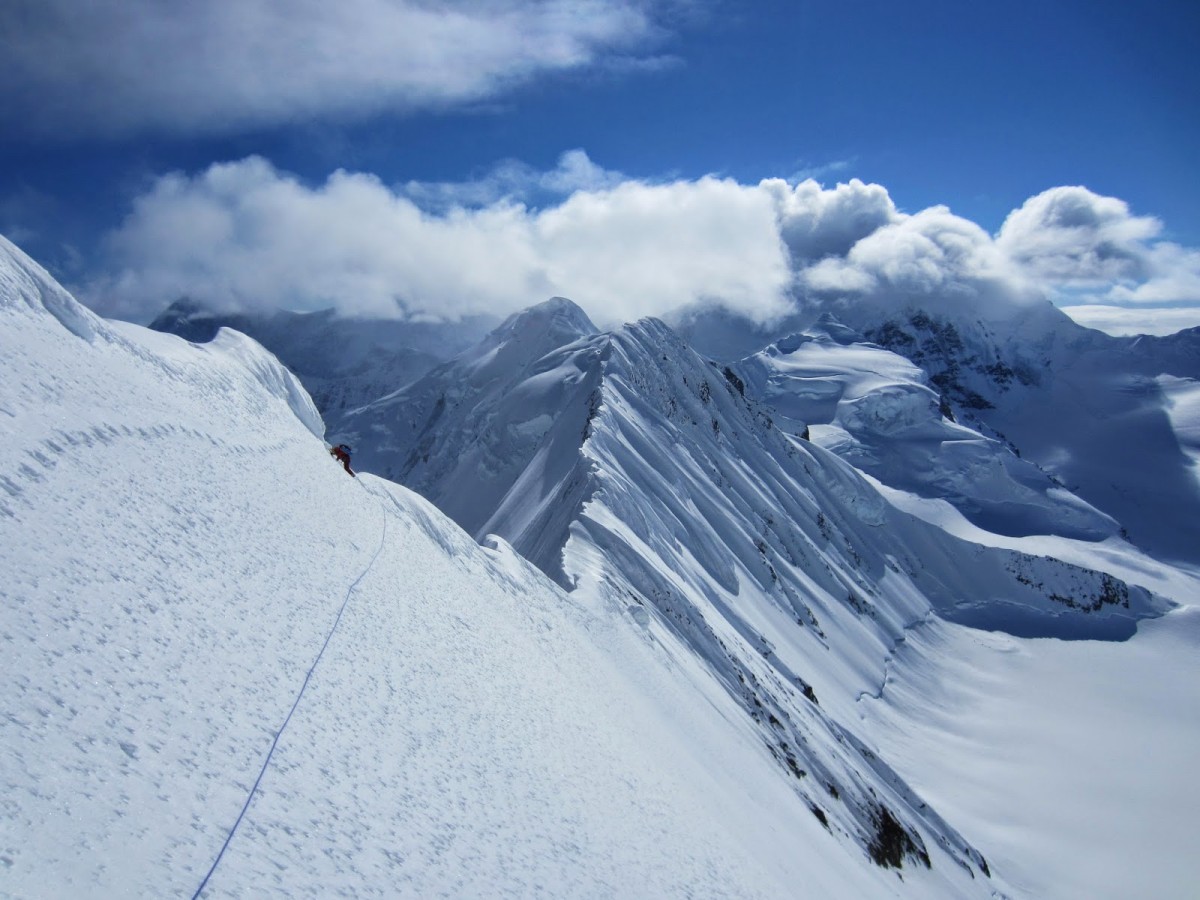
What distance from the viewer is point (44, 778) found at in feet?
25.1

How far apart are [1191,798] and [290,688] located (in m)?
97.9

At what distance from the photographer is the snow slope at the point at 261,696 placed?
329 inches

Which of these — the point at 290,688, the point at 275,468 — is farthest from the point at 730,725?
the point at 290,688

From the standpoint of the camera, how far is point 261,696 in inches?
442

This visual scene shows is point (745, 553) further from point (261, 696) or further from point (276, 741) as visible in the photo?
point (276, 741)

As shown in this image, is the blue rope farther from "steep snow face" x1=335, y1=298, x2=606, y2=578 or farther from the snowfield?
"steep snow face" x1=335, y1=298, x2=606, y2=578

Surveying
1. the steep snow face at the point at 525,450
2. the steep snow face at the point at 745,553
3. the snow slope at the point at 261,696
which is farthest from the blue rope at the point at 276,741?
the steep snow face at the point at 525,450

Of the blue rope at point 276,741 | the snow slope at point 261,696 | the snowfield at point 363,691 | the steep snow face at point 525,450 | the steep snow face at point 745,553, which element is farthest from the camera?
the steep snow face at point 525,450

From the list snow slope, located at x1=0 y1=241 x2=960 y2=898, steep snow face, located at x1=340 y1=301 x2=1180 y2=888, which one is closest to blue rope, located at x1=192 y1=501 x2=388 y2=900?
snow slope, located at x1=0 y1=241 x2=960 y2=898

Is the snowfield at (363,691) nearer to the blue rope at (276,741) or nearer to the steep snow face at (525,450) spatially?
the blue rope at (276,741)

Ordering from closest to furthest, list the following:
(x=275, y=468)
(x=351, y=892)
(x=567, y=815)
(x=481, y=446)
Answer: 1. (x=351, y=892)
2. (x=567, y=815)
3. (x=275, y=468)
4. (x=481, y=446)

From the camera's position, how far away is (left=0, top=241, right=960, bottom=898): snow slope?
835 centimetres

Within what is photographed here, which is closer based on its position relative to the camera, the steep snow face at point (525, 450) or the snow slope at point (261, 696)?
the snow slope at point (261, 696)

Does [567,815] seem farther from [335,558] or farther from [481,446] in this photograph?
[481,446]
